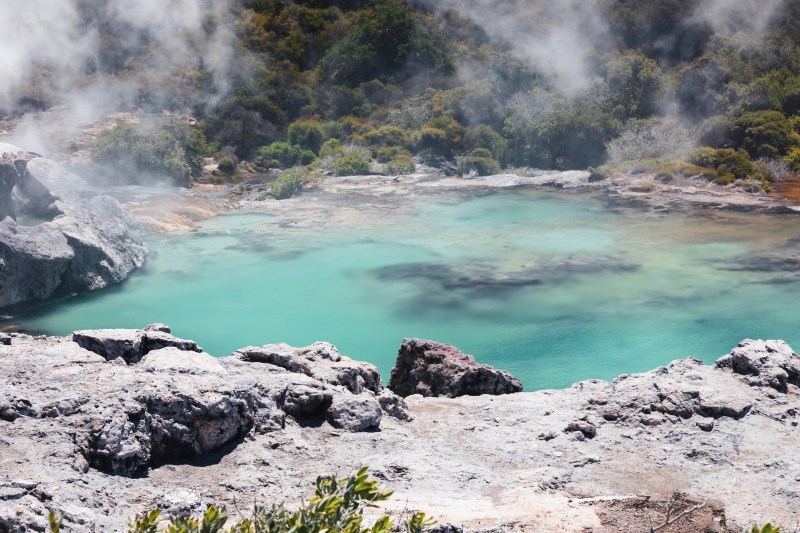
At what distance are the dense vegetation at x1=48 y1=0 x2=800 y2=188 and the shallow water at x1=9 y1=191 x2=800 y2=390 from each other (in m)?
7.17

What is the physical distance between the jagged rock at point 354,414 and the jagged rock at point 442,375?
2257 millimetres

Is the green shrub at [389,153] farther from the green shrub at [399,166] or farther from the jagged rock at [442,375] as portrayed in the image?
the jagged rock at [442,375]

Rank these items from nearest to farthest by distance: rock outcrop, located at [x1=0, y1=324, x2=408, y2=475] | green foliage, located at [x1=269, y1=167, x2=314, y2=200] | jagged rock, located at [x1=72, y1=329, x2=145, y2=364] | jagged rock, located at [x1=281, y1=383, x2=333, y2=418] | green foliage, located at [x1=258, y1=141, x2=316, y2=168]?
rock outcrop, located at [x1=0, y1=324, x2=408, y2=475], jagged rock, located at [x1=281, y1=383, x2=333, y2=418], jagged rock, located at [x1=72, y1=329, x2=145, y2=364], green foliage, located at [x1=269, y1=167, x2=314, y2=200], green foliage, located at [x1=258, y1=141, x2=316, y2=168]

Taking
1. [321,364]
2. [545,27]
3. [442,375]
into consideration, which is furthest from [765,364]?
[545,27]

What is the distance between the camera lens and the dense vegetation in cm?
3027

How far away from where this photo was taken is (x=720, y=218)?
2302 cm

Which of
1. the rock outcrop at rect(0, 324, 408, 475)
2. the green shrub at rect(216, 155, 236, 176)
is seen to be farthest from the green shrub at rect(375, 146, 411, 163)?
the rock outcrop at rect(0, 324, 408, 475)

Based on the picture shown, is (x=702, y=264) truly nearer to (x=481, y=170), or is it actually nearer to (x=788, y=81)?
(x=481, y=170)

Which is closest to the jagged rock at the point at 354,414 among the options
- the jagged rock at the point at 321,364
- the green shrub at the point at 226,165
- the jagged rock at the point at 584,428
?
the jagged rock at the point at 321,364

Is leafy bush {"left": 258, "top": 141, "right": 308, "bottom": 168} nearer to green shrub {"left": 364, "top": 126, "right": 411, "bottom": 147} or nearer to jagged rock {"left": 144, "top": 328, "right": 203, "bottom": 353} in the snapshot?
green shrub {"left": 364, "top": 126, "right": 411, "bottom": 147}

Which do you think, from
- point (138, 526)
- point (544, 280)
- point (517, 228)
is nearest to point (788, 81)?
point (517, 228)

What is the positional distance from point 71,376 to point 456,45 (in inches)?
1399

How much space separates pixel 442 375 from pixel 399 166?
67.8 ft

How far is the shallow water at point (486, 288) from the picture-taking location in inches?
579
